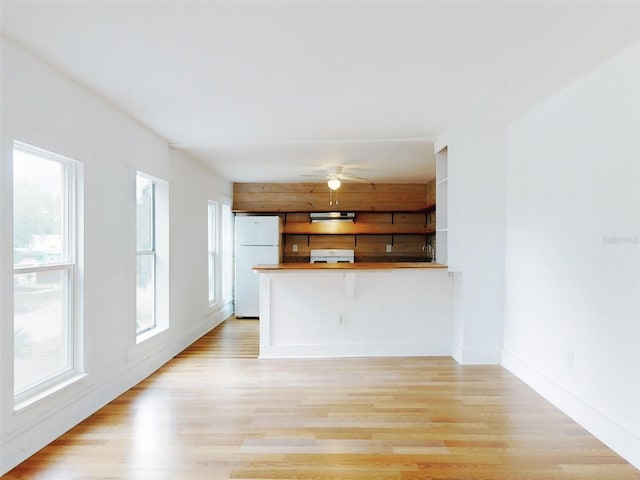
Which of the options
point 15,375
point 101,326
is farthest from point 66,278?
point 15,375

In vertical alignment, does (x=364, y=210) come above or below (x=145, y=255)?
above

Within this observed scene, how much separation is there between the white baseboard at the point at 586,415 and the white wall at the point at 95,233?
11.2 ft

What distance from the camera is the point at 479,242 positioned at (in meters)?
3.92

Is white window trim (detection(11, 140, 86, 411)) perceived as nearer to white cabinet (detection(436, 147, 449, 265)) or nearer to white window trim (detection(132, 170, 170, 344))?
white window trim (detection(132, 170, 170, 344))

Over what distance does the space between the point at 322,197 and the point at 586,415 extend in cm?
503

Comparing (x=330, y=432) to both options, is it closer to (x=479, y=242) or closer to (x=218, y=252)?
(x=479, y=242)

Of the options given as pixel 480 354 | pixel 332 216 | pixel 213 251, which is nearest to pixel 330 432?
pixel 480 354

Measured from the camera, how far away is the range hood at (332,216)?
22.2 feet

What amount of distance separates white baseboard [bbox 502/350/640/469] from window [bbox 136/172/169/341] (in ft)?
11.5

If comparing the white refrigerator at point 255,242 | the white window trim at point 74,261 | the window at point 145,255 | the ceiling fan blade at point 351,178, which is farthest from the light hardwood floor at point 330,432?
the ceiling fan blade at point 351,178

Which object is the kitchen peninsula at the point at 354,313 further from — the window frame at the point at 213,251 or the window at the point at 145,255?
the window frame at the point at 213,251

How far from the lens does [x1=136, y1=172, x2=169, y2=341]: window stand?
3911 millimetres

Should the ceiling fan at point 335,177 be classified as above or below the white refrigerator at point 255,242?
above

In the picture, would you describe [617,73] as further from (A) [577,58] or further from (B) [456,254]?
(B) [456,254]
